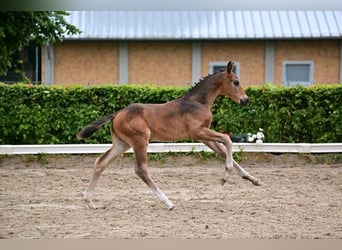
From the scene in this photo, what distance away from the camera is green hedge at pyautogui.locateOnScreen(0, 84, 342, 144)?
12.2 m

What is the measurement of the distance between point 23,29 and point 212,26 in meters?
10.1

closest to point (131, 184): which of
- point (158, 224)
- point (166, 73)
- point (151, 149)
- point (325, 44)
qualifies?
point (151, 149)

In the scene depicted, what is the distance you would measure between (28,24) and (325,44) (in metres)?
11.0

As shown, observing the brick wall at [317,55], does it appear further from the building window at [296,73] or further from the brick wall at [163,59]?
the building window at [296,73]

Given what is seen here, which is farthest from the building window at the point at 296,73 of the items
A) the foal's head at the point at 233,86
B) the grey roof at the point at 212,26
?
the foal's head at the point at 233,86

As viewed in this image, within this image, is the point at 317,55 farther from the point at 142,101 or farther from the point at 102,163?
the point at 102,163

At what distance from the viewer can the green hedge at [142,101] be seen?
12.2 m

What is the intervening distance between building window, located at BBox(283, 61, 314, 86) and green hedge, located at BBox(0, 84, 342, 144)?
5445 millimetres

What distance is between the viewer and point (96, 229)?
5.31 metres

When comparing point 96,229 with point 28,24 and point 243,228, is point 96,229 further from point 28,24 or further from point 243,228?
point 28,24

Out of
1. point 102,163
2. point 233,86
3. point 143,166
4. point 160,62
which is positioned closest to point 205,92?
point 233,86

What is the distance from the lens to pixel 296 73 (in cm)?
1778

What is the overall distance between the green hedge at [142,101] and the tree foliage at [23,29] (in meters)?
1.28

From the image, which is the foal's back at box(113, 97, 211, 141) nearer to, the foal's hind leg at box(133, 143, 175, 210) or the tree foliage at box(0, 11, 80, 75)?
the foal's hind leg at box(133, 143, 175, 210)
